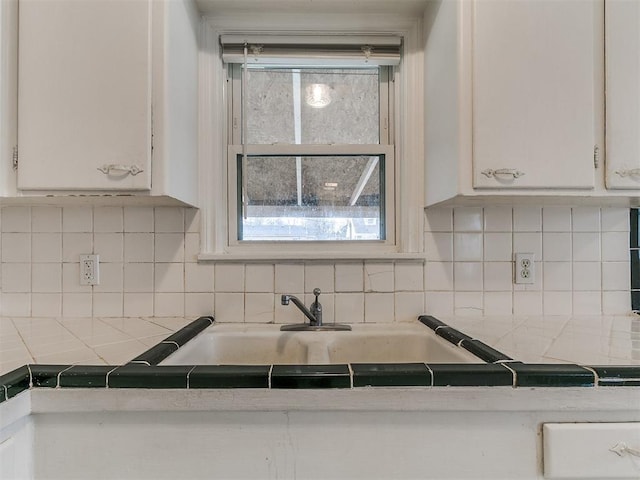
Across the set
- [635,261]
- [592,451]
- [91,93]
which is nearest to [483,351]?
[592,451]

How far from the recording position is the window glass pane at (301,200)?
145 centimetres

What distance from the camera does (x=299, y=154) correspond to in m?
1.43

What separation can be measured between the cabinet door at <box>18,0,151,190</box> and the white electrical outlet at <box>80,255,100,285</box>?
378 millimetres

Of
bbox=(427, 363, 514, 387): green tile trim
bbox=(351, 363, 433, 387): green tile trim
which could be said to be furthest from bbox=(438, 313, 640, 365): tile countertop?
bbox=(351, 363, 433, 387): green tile trim

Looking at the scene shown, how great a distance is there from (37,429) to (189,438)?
12.3 inches

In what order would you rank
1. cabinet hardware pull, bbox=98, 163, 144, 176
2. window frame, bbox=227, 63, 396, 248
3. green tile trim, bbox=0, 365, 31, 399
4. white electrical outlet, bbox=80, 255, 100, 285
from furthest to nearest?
window frame, bbox=227, 63, 396, 248 → white electrical outlet, bbox=80, 255, 100, 285 → cabinet hardware pull, bbox=98, 163, 144, 176 → green tile trim, bbox=0, 365, 31, 399

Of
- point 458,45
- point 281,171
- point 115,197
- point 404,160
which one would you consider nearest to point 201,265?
point 115,197

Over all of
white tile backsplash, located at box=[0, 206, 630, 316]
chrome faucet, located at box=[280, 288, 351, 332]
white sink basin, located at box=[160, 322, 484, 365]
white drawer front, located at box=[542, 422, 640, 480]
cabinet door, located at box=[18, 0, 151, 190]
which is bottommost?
white drawer front, located at box=[542, 422, 640, 480]

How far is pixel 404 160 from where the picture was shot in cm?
139

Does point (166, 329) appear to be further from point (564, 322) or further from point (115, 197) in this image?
point (564, 322)

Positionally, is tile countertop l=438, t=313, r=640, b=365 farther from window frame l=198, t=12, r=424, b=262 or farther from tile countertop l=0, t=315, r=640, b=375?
window frame l=198, t=12, r=424, b=262

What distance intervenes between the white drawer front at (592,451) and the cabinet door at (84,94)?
1.17 metres

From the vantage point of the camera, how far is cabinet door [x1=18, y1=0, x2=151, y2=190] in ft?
3.29

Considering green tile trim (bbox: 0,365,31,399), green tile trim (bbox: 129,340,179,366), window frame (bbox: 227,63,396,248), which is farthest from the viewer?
window frame (bbox: 227,63,396,248)
